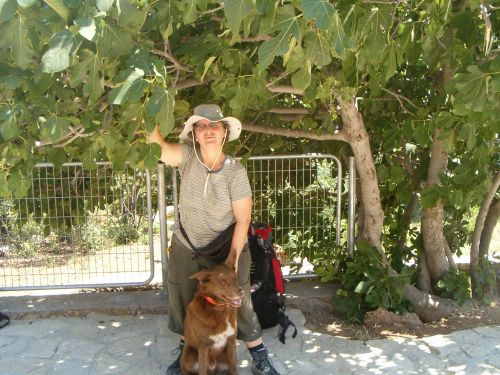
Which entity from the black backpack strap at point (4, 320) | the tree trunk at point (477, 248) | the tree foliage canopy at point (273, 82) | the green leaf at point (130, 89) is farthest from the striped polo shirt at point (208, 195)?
the tree trunk at point (477, 248)

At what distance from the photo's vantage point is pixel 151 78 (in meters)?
3.06

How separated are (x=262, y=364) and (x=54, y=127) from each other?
2.31m

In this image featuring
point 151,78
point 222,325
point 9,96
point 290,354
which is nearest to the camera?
point 151,78

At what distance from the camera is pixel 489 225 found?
6.37m

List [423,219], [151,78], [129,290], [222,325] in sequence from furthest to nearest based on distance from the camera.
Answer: [129,290] → [423,219] → [222,325] → [151,78]

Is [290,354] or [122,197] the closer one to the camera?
[290,354]

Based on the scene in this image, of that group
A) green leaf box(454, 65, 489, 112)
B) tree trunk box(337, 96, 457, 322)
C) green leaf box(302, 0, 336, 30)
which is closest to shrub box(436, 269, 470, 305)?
tree trunk box(337, 96, 457, 322)

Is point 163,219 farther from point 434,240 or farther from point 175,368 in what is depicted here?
point 434,240

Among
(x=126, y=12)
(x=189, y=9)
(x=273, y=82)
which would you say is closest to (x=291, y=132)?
(x=273, y=82)

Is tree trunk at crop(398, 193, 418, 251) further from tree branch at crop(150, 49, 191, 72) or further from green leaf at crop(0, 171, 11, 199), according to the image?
green leaf at crop(0, 171, 11, 199)

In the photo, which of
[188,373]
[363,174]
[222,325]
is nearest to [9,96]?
[222,325]

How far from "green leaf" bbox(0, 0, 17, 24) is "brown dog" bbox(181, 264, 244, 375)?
2169mm

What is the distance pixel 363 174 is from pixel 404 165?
0.62m

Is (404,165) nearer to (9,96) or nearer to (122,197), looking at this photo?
(122,197)
